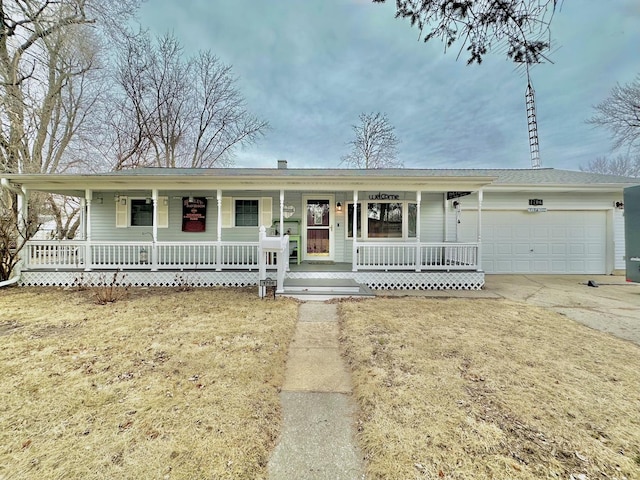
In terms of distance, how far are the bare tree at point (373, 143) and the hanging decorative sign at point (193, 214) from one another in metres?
13.7

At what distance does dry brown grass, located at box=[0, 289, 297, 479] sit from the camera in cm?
177

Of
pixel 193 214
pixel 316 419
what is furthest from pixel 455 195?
pixel 193 214

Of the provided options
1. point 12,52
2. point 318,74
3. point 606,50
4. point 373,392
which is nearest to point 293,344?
point 373,392

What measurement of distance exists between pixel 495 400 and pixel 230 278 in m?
6.53

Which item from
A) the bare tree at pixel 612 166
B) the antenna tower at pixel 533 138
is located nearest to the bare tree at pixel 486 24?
the antenna tower at pixel 533 138

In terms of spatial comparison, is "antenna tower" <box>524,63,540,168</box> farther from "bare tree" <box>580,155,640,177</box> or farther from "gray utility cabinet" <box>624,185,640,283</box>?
"gray utility cabinet" <box>624,185,640,283</box>

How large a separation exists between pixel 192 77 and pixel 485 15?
66.9 feet

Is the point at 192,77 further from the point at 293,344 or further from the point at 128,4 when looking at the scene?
the point at 293,344

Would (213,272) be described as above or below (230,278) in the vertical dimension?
above

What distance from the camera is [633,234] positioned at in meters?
4.05

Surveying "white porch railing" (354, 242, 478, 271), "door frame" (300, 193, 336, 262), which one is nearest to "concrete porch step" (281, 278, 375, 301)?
"white porch railing" (354, 242, 478, 271)

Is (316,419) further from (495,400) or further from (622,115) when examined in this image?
(622,115)

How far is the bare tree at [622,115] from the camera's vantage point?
1300 centimetres

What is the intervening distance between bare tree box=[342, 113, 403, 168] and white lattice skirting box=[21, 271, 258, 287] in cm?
1508
